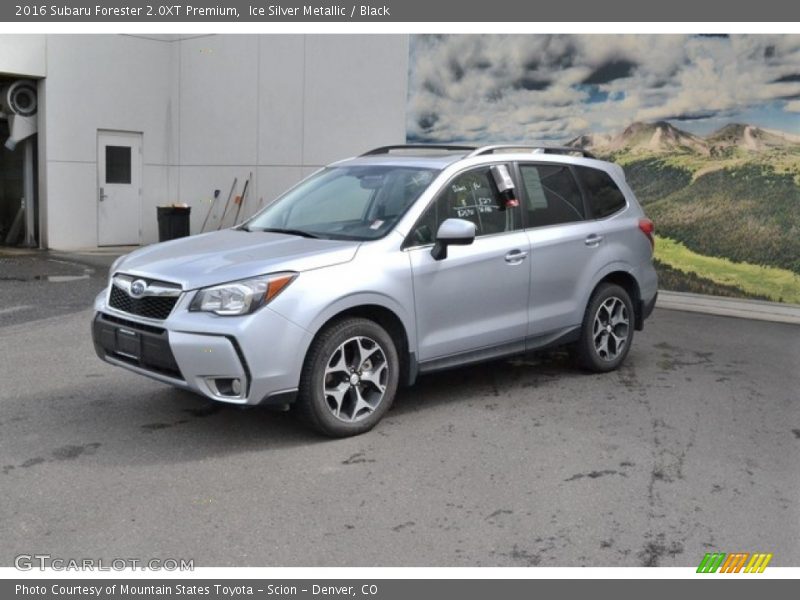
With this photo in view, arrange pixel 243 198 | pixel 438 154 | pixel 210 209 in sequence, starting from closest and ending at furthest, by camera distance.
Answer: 1. pixel 438 154
2. pixel 243 198
3. pixel 210 209

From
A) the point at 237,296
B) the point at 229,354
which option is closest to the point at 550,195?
the point at 237,296

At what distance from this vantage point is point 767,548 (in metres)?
4.30

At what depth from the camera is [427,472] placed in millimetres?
5227

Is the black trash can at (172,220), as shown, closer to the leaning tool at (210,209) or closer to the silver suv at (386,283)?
the leaning tool at (210,209)

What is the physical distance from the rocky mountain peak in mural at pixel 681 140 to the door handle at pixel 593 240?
4.60 m

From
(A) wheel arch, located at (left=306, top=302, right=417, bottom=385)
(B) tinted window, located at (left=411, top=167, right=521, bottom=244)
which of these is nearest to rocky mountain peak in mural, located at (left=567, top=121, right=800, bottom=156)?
(B) tinted window, located at (left=411, top=167, right=521, bottom=244)

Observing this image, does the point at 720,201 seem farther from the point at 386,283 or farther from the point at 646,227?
the point at 386,283

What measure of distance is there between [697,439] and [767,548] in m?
1.66

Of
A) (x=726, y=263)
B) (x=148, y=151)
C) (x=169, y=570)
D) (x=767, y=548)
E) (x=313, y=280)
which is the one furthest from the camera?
(x=148, y=151)

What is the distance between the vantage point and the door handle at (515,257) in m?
6.60

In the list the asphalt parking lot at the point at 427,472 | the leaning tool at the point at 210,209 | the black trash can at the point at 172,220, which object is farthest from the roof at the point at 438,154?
the leaning tool at the point at 210,209

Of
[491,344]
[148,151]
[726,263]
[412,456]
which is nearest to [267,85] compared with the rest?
[148,151]

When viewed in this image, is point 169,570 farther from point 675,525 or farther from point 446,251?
point 446,251

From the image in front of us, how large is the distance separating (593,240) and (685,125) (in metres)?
4.89
